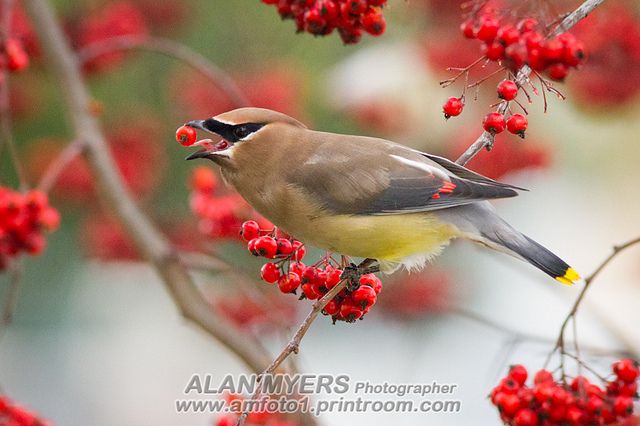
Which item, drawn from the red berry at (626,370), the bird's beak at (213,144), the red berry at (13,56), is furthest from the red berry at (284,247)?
the red berry at (13,56)

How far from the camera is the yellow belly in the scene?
2.25 meters

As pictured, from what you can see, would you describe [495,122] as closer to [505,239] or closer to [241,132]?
[505,239]

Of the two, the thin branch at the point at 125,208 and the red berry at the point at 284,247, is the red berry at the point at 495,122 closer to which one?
the red berry at the point at 284,247

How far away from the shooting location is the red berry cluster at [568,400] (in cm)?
178

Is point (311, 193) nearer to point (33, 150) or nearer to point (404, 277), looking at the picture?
point (404, 277)

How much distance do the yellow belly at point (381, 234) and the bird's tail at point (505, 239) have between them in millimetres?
49

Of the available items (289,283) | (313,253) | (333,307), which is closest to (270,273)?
(289,283)

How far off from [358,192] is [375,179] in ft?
0.17

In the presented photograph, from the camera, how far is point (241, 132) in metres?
2.23

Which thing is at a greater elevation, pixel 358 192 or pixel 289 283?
pixel 358 192

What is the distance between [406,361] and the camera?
16.4 ft

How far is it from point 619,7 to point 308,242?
68.0 inches

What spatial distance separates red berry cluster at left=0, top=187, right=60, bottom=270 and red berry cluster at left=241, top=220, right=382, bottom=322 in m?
0.71

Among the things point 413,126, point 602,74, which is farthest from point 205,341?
point 602,74
